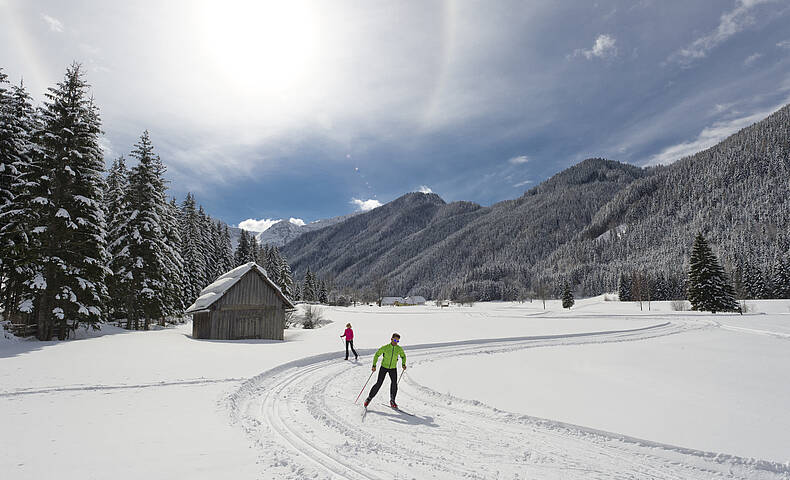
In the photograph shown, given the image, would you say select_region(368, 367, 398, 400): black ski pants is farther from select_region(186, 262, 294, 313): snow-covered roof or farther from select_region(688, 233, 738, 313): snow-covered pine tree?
select_region(688, 233, 738, 313): snow-covered pine tree

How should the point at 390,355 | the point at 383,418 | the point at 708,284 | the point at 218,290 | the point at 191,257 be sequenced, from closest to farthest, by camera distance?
the point at 383,418 → the point at 390,355 → the point at 218,290 → the point at 191,257 → the point at 708,284

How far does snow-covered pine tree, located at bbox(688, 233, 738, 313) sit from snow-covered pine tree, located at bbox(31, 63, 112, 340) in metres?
62.8

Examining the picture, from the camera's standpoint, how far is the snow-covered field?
603 cm

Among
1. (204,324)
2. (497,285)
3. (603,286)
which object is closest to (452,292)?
(497,285)

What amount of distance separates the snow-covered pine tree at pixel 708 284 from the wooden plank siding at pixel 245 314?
5289 cm

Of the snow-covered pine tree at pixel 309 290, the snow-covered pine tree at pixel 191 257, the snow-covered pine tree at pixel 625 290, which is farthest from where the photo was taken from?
the snow-covered pine tree at pixel 625 290

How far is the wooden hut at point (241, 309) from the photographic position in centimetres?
2514

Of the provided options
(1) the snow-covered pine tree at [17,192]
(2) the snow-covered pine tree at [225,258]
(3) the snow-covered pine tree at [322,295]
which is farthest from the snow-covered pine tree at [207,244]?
(3) the snow-covered pine tree at [322,295]

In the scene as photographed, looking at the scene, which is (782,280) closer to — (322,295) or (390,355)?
(390,355)

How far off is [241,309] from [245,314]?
490 millimetres

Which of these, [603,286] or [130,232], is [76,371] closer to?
[130,232]

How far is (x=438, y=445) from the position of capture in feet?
23.3

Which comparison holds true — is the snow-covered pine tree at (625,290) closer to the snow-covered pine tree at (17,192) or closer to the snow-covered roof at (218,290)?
the snow-covered roof at (218,290)

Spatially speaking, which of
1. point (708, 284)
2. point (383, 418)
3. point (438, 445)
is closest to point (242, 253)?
point (383, 418)
